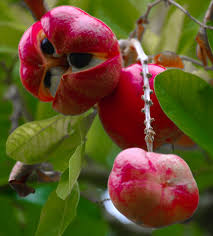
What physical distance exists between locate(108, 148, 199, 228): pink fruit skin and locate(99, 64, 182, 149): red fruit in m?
0.18

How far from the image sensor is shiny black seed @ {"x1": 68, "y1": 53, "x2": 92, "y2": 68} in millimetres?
759

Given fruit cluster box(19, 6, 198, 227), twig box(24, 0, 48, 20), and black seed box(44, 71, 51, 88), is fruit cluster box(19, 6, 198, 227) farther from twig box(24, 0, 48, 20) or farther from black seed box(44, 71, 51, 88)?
twig box(24, 0, 48, 20)

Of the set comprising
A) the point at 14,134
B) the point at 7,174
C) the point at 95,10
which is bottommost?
the point at 7,174

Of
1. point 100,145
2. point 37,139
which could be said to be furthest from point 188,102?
point 100,145

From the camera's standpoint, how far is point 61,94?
2.55ft

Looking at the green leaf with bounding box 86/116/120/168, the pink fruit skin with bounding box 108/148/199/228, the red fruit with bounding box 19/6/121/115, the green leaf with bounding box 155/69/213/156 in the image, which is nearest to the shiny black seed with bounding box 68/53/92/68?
the red fruit with bounding box 19/6/121/115

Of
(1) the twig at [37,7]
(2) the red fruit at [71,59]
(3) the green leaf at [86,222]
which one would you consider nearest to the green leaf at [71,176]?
(2) the red fruit at [71,59]

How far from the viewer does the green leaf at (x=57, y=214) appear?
0.73 meters

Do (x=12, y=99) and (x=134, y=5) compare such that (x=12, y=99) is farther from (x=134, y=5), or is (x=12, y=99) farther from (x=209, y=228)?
(x=209, y=228)

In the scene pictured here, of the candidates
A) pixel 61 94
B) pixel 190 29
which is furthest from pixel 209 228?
pixel 61 94

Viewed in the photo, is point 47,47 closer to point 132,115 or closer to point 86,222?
point 132,115

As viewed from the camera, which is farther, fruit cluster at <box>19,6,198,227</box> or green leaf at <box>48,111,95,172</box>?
green leaf at <box>48,111,95,172</box>

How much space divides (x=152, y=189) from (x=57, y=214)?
0.25m

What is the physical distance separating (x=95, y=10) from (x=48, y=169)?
17.3 inches
